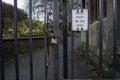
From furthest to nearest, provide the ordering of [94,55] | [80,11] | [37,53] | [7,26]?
[37,53] < [94,55] < [7,26] < [80,11]

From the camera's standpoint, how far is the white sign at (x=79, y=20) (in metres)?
4.34

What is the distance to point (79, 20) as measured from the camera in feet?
14.3

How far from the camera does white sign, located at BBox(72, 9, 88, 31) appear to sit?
4.34 metres

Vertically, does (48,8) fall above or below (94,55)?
above

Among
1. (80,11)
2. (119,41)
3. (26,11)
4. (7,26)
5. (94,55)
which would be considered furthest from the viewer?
(94,55)

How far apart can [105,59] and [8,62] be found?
3104mm

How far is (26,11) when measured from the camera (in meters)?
5.02

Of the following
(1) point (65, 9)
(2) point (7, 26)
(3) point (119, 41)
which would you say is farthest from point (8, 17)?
(3) point (119, 41)

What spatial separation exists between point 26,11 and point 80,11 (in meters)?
1.05

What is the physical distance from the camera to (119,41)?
7.24 m

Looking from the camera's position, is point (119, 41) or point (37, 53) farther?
point (37, 53)

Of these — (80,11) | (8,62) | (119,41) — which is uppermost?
(80,11)

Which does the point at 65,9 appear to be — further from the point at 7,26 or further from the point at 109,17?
the point at 109,17

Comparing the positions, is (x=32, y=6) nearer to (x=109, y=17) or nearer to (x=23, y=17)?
(x=23, y=17)
